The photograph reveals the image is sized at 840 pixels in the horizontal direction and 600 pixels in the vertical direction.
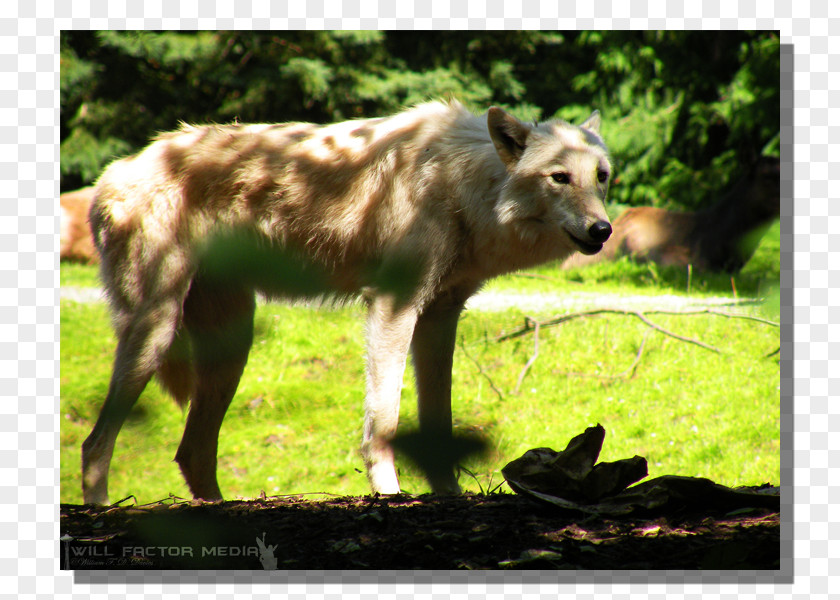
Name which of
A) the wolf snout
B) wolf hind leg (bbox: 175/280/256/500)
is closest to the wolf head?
the wolf snout

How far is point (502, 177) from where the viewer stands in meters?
3.83

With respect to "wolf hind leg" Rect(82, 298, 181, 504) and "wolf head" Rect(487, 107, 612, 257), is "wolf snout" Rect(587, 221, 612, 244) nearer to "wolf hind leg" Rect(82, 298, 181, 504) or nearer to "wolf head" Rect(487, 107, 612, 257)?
"wolf head" Rect(487, 107, 612, 257)

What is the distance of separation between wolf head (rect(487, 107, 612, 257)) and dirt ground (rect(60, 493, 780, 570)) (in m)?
1.41

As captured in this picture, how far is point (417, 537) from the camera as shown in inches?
105

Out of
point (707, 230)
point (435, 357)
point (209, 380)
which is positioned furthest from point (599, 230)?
point (707, 230)

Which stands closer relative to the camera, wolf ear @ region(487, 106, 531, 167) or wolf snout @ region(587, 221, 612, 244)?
wolf snout @ region(587, 221, 612, 244)

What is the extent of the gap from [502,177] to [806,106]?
1.45m

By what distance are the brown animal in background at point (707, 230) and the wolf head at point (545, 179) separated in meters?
3.80

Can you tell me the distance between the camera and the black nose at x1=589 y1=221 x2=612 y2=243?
11.4 ft

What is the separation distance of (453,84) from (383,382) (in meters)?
3.51

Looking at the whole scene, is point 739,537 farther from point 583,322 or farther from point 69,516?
point 583,322

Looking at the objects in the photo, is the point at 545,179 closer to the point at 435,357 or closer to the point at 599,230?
the point at 599,230

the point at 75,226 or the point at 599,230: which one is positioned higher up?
the point at 75,226

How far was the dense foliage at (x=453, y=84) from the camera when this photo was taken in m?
4.79
